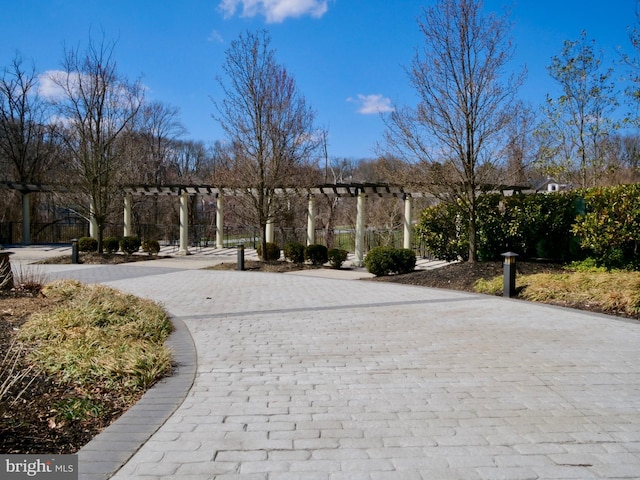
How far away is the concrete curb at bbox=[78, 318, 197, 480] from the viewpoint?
9.79ft

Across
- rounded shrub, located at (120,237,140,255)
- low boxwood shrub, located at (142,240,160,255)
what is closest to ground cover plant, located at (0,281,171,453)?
rounded shrub, located at (120,237,140,255)

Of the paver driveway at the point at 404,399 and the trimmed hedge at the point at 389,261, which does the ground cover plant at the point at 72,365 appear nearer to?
the paver driveway at the point at 404,399

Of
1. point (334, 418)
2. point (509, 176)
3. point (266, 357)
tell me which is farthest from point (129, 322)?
point (509, 176)

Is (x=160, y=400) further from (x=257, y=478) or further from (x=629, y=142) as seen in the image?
(x=629, y=142)

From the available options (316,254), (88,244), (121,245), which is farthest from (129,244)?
(316,254)

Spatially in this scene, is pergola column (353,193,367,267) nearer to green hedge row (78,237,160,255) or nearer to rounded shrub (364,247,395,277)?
rounded shrub (364,247,395,277)

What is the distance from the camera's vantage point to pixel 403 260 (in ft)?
45.9

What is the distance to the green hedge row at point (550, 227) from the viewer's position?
11.1 metres

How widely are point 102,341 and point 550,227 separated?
473 inches

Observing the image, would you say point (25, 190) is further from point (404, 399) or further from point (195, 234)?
point (404, 399)

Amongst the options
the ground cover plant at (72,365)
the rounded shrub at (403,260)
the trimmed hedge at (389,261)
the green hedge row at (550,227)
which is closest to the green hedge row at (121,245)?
the trimmed hedge at (389,261)

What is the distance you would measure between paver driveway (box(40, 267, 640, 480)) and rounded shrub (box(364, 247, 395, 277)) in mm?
5375

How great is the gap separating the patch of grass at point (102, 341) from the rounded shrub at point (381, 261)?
24.7 ft

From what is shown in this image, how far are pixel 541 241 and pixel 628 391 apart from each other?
970 cm
